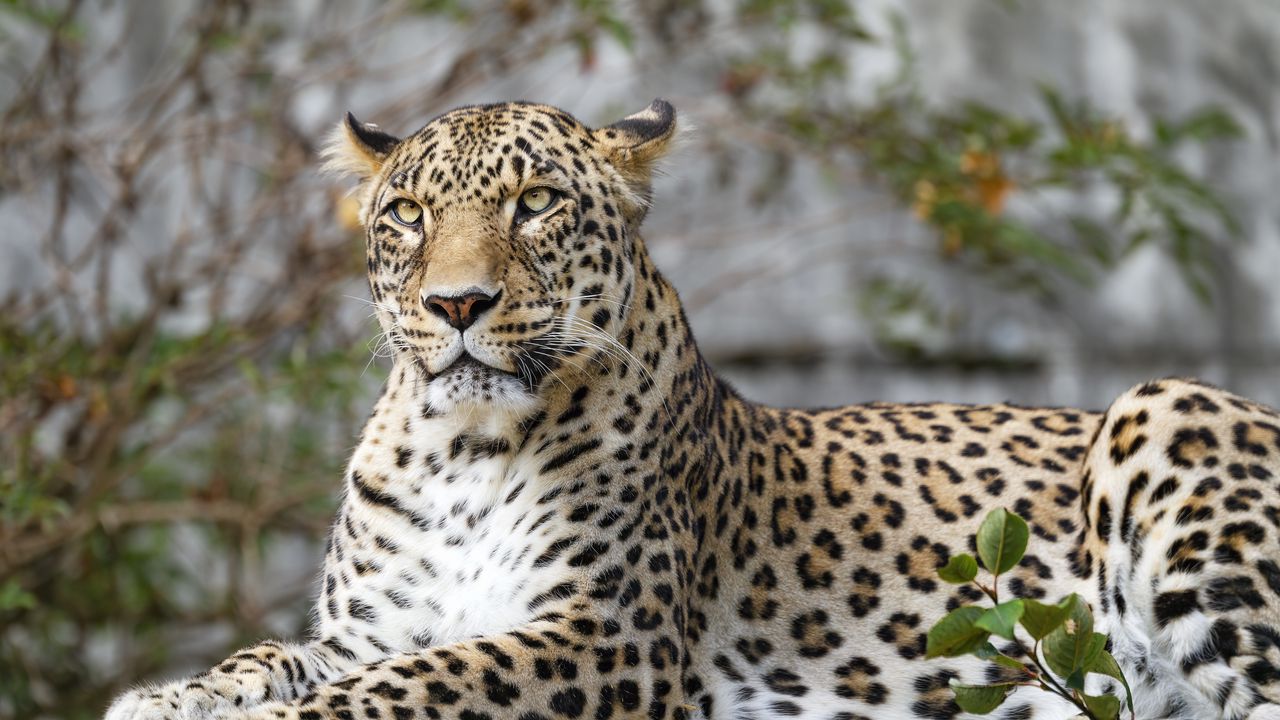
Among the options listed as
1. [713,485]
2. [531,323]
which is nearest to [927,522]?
[713,485]

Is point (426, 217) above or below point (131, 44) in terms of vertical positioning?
below

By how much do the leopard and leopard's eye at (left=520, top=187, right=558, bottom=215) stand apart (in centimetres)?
1

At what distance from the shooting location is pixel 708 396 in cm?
572

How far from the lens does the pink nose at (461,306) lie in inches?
184

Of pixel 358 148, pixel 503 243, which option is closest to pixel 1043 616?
pixel 503 243

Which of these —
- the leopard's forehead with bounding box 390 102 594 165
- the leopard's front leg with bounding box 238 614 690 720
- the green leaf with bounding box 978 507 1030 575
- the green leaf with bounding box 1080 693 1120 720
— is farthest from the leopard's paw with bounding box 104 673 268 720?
the green leaf with bounding box 1080 693 1120 720

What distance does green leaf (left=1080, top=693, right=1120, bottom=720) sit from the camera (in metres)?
3.97

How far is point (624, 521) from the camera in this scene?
5.10 m

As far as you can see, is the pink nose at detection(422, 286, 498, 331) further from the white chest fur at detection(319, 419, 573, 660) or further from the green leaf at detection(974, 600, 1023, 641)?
the green leaf at detection(974, 600, 1023, 641)

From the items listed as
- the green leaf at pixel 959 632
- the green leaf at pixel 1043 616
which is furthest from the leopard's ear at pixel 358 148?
the green leaf at pixel 1043 616

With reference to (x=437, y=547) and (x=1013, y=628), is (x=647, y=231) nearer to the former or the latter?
(x=437, y=547)

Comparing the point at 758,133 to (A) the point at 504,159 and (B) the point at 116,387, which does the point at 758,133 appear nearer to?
(B) the point at 116,387

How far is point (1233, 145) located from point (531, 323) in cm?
962

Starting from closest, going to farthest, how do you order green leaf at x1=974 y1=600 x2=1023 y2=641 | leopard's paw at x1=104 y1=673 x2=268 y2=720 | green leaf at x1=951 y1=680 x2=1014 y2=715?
green leaf at x1=974 y1=600 x2=1023 y2=641
green leaf at x1=951 y1=680 x2=1014 y2=715
leopard's paw at x1=104 y1=673 x2=268 y2=720
